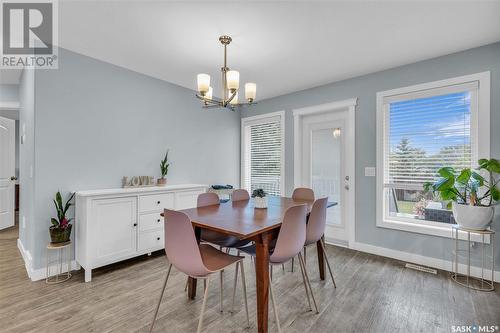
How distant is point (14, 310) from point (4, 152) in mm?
3753

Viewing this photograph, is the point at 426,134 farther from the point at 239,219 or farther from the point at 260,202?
the point at 239,219

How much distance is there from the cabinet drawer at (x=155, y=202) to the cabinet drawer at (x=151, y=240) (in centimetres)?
30

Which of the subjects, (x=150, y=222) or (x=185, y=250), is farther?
(x=150, y=222)

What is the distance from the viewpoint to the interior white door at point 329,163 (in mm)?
3688

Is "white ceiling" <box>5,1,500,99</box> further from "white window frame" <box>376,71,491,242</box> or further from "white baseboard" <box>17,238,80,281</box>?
"white baseboard" <box>17,238,80,281</box>

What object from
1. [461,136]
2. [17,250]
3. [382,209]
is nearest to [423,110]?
[461,136]

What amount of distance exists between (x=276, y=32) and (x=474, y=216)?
2.69 meters

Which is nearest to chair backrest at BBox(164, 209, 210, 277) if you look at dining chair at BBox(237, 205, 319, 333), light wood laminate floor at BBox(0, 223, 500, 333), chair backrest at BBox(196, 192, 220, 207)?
dining chair at BBox(237, 205, 319, 333)

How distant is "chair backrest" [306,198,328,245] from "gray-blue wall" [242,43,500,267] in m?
1.56

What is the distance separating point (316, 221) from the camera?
82.3 inches

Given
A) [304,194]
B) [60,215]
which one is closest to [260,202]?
[304,194]

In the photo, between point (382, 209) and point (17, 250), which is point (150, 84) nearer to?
point (17, 250)

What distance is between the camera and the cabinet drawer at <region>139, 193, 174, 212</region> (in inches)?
115

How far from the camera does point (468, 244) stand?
2.46 m
